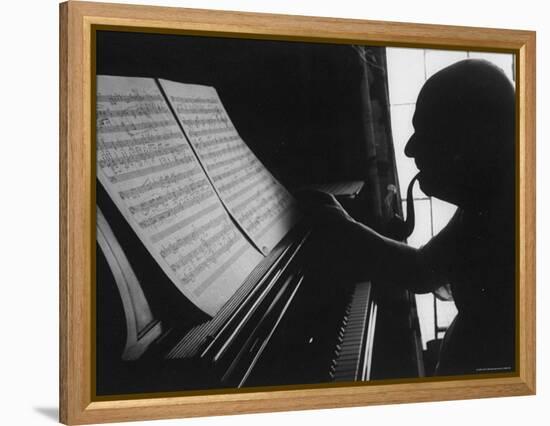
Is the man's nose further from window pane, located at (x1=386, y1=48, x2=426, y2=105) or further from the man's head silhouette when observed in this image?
window pane, located at (x1=386, y1=48, x2=426, y2=105)

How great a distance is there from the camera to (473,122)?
367 cm

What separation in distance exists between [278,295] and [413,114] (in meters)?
0.74

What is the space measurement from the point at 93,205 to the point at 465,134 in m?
1.25

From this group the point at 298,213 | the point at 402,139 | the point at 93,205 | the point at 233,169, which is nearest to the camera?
the point at 93,205

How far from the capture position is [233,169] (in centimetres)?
335

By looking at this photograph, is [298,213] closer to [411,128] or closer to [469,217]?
[411,128]

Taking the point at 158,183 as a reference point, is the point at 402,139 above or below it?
above

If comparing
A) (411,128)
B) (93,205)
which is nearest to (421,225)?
(411,128)

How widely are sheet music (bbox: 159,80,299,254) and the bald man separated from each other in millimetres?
350

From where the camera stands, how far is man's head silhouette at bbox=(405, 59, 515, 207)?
363 centimetres

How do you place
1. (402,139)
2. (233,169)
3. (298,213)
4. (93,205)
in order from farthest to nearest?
(402,139) → (298,213) → (233,169) → (93,205)

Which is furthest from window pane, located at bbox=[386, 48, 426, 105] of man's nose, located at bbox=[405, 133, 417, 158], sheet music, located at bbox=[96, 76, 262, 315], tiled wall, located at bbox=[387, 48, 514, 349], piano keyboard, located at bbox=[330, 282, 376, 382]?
sheet music, located at bbox=[96, 76, 262, 315]

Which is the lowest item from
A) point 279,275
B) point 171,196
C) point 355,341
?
point 355,341

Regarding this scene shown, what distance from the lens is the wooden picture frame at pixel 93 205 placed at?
312cm
